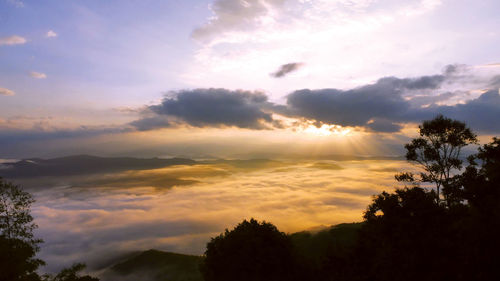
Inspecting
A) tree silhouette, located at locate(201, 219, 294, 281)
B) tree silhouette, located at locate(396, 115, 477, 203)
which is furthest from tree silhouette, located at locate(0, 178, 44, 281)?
tree silhouette, located at locate(396, 115, 477, 203)

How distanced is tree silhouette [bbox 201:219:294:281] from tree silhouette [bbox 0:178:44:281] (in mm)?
22874

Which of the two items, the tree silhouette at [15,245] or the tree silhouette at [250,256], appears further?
the tree silhouette at [250,256]

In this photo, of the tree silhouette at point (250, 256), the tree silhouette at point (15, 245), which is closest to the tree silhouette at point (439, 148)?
the tree silhouette at point (250, 256)

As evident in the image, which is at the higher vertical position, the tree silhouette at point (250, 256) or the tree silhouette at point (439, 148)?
the tree silhouette at point (439, 148)

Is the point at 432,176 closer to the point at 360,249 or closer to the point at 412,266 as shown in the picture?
the point at 360,249

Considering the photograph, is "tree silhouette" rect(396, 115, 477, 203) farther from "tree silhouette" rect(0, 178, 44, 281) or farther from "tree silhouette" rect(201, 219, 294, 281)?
"tree silhouette" rect(0, 178, 44, 281)

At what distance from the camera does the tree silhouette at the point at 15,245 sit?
32.7 metres

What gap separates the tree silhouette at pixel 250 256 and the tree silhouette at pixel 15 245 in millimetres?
22874

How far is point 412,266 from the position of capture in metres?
27.3

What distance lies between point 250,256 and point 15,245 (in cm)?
3105

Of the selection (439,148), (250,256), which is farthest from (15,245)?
(439,148)

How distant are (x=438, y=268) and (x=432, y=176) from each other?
30.6 m

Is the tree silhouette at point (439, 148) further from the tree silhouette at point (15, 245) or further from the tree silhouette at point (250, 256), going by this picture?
the tree silhouette at point (15, 245)

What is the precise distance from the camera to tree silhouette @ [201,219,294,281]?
37.9 metres
